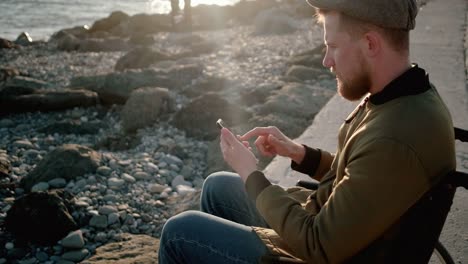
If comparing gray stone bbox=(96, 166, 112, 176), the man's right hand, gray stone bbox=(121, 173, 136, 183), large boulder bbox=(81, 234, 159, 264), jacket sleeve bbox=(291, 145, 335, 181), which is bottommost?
gray stone bbox=(121, 173, 136, 183)

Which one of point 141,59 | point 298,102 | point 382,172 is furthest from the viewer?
point 141,59

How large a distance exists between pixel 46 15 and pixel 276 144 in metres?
35.4

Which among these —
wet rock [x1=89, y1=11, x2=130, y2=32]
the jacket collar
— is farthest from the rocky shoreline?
wet rock [x1=89, y1=11, x2=130, y2=32]

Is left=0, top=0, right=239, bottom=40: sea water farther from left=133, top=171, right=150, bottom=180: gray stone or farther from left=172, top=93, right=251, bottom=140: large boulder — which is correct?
left=133, top=171, right=150, bottom=180: gray stone

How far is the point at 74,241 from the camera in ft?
13.1

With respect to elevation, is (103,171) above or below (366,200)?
below

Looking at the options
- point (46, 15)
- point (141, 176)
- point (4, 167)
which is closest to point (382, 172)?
point (141, 176)

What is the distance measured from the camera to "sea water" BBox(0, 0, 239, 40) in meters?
27.2

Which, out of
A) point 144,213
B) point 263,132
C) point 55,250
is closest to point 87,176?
point 144,213

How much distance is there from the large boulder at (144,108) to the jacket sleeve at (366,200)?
558cm

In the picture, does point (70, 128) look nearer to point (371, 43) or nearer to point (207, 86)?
point (207, 86)

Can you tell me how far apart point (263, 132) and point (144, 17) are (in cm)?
2287

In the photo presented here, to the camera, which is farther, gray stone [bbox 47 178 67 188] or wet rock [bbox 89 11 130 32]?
wet rock [bbox 89 11 130 32]

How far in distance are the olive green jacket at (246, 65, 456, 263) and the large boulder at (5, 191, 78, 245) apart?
2.87 m
